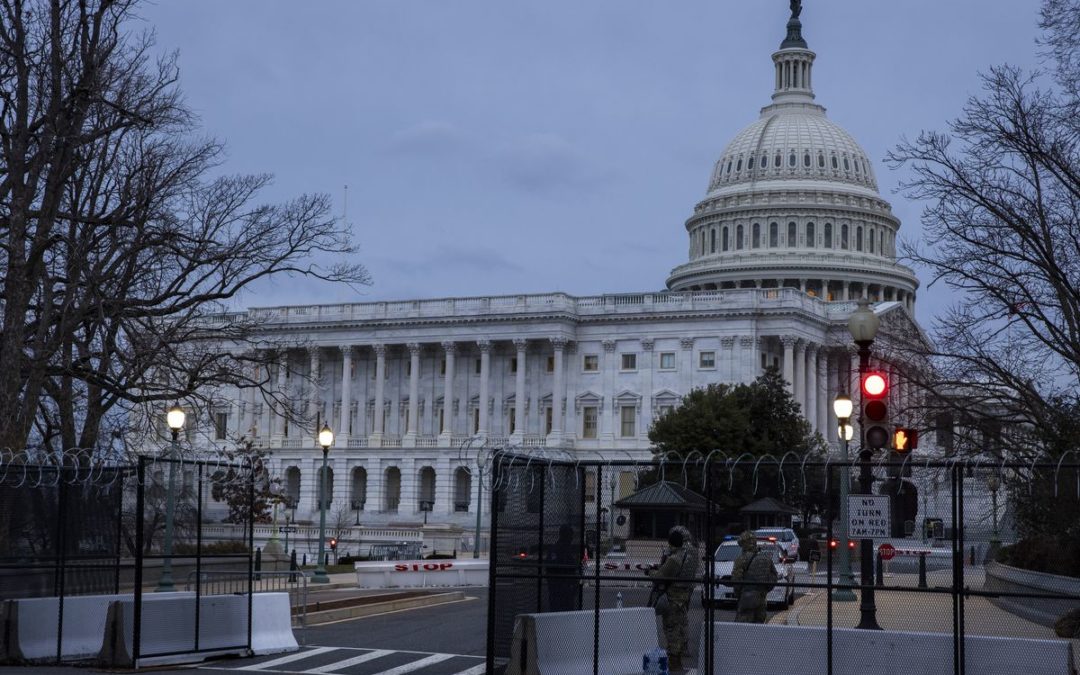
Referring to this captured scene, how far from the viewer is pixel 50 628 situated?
25844 mm

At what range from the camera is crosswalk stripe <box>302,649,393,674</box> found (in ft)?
84.3

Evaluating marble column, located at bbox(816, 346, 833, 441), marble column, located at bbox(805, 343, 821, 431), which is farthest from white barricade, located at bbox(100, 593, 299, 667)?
marble column, located at bbox(816, 346, 833, 441)

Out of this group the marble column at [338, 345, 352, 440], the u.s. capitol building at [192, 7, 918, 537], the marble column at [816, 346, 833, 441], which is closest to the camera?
the u.s. capitol building at [192, 7, 918, 537]

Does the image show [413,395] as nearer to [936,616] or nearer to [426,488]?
[426,488]

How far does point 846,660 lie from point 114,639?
424 inches

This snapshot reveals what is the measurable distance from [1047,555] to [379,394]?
111 metres

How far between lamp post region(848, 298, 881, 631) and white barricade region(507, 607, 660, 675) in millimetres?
3051

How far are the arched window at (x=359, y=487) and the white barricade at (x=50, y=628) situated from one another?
112948 mm

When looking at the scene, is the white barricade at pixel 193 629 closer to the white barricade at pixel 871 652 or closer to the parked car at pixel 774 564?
the parked car at pixel 774 564

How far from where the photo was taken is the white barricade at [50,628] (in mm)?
25609

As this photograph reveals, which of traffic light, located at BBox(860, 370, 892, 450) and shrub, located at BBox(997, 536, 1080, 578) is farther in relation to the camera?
shrub, located at BBox(997, 536, 1080, 578)

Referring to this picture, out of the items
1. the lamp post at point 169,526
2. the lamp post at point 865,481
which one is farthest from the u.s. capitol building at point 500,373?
the lamp post at point 865,481

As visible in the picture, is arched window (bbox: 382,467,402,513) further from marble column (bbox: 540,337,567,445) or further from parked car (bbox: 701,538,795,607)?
parked car (bbox: 701,538,795,607)

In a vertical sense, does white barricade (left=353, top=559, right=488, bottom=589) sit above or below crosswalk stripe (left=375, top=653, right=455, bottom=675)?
above
